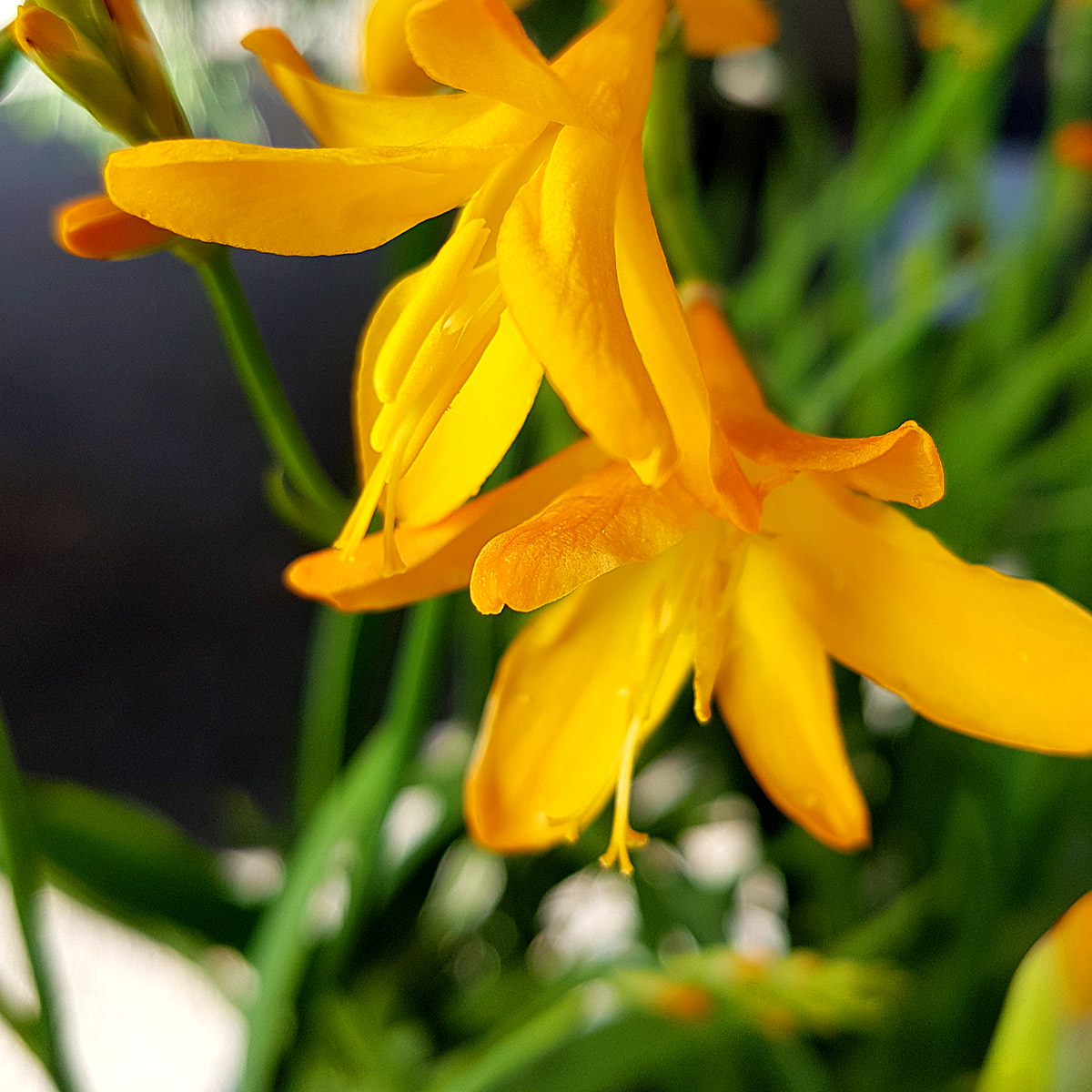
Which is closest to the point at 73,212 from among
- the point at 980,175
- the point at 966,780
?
the point at 966,780

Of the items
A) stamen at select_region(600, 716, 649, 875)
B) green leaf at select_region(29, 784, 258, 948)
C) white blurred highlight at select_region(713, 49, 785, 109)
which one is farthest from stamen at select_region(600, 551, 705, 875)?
white blurred highlight at select_region(713, 49, 785, 109)

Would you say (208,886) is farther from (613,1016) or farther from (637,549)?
(637,549)

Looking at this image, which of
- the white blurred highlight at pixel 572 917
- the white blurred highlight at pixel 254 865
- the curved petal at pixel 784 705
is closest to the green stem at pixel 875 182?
the curved petal at pixel 784 705

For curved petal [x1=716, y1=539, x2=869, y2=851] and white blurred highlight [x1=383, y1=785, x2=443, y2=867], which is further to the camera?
white blurred highlight [x1=383, y1=785, x2=443, y2=867]

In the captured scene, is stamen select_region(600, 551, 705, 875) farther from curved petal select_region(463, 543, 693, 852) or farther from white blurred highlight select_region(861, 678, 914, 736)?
white blurred highlight select_region(861, 678, 914, 736)

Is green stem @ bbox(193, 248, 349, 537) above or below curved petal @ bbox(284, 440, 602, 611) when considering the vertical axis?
above

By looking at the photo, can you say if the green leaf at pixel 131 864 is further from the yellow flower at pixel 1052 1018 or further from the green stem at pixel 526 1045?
the yellow flower at pixel 1052 1018
